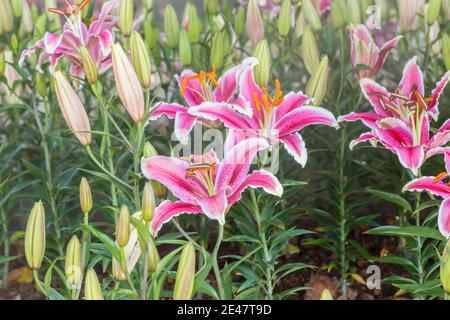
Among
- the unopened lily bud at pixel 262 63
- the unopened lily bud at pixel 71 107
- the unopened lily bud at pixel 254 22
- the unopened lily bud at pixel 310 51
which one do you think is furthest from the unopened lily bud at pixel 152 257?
the unopened lily bud at pixel 254 22

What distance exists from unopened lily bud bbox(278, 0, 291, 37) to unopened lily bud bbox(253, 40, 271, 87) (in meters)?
0.19

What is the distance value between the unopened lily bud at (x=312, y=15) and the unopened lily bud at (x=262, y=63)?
0.25 m

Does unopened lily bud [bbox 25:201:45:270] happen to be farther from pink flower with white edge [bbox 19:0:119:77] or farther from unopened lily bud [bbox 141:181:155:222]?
pink flower with white edge [bbox 19:0:119:77]

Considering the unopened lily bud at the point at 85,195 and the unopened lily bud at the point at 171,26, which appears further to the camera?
the unopened lily bud at the point at 171,26

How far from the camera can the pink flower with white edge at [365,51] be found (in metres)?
1.06

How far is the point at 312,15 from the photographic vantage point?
3.75 ft

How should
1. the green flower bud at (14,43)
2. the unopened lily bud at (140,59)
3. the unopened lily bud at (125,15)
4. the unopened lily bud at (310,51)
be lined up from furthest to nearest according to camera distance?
1. the green flower bud at (14,43)
2. the unopened lily bud at (310,51)
3. the unopened lily bud at (125,15)
4. the unopened lily bud at (140,59)

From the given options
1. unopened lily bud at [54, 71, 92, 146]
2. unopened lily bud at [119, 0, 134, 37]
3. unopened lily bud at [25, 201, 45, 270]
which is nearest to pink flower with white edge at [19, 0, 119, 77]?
unopened lily bud at [119, 0, 134, 37]

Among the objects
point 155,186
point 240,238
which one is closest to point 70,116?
point 155,186

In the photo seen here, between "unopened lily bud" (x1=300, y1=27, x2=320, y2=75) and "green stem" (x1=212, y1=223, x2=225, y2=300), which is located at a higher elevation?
"unopened lily bud" (x1=300, y1=27, x2=320, y2=75)

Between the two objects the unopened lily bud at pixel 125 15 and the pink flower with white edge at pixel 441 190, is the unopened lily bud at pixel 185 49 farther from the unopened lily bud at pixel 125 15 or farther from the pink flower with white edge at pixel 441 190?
the pink flower with white edge at pixel 441 190

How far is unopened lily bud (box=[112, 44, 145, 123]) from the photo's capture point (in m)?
0.79

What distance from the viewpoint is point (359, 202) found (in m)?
1.12
